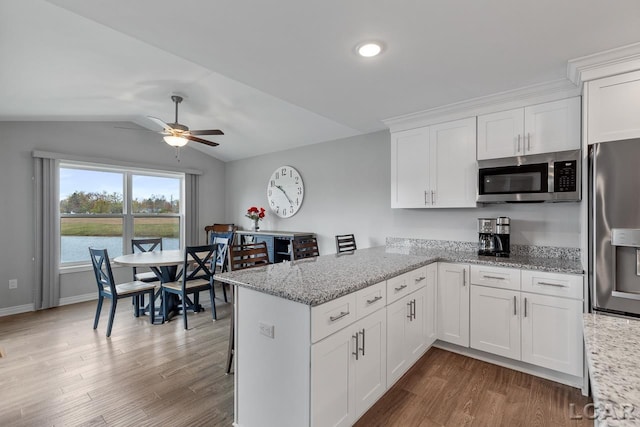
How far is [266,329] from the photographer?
1634 mm

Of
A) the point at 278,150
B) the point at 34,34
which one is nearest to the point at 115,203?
the point at 278,150

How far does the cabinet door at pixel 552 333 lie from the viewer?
221cm

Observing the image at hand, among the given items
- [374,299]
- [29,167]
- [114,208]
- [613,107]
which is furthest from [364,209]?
[29,167]

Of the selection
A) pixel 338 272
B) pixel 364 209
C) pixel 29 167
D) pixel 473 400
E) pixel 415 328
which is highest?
pixel 29 167

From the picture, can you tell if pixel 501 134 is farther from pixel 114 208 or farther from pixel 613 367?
pixel 114 208

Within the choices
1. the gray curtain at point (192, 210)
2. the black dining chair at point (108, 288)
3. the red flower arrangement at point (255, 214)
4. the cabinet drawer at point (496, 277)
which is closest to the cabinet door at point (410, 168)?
the cabinet drawer at point (496, 277)

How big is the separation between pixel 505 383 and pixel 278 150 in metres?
4.49

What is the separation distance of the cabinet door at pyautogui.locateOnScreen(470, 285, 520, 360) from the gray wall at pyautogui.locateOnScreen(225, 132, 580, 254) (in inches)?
29.4

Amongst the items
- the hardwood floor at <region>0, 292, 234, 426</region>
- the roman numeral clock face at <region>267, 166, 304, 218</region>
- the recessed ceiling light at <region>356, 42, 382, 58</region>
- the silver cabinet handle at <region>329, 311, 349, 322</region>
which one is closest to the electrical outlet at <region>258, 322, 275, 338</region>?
the silver cabinet handle at <region>329, 311, 349, 322</region>

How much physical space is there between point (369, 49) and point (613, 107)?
172 centimetres

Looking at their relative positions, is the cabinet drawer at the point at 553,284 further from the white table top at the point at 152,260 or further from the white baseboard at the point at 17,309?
the white baseboard at the point at 17,309

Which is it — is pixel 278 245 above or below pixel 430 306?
above

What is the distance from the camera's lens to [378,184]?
13.4ft

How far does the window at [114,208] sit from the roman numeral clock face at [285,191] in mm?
1902
